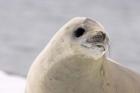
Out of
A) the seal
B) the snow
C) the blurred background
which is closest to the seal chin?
the seal

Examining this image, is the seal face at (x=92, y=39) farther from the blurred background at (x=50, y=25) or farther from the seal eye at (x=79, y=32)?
the blurred background at (x=50, y=25)

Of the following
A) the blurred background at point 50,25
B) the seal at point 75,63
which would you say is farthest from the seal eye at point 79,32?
the blurred background at point 50,25

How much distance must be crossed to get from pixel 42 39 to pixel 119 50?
79 cm

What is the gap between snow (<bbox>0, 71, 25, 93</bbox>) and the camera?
4.15m

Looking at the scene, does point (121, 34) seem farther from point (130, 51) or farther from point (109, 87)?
point (109, 87)

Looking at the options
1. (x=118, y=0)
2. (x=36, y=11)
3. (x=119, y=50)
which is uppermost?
(x=118, y=0)

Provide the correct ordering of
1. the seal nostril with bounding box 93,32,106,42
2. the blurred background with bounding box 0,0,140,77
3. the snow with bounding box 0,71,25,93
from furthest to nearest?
the blurred background with bounding box 0,0,140,77
the snow with bounding box 0,71,25,93
the seal nostril with bounding box 93,32,106,42

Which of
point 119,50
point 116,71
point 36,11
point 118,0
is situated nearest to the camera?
point 116,71

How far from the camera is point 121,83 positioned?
8.38ft

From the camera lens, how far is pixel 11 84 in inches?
172

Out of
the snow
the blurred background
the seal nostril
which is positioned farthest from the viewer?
the blurred background

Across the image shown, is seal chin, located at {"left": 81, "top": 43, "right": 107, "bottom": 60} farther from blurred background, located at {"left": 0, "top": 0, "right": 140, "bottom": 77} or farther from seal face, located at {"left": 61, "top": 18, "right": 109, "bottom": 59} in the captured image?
blurred background, located at {"left": 0, "top": 0, "right": 140, "bottom": 77}

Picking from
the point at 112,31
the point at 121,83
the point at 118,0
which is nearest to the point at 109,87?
the point at 121,83

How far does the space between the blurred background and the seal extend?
3.30m
